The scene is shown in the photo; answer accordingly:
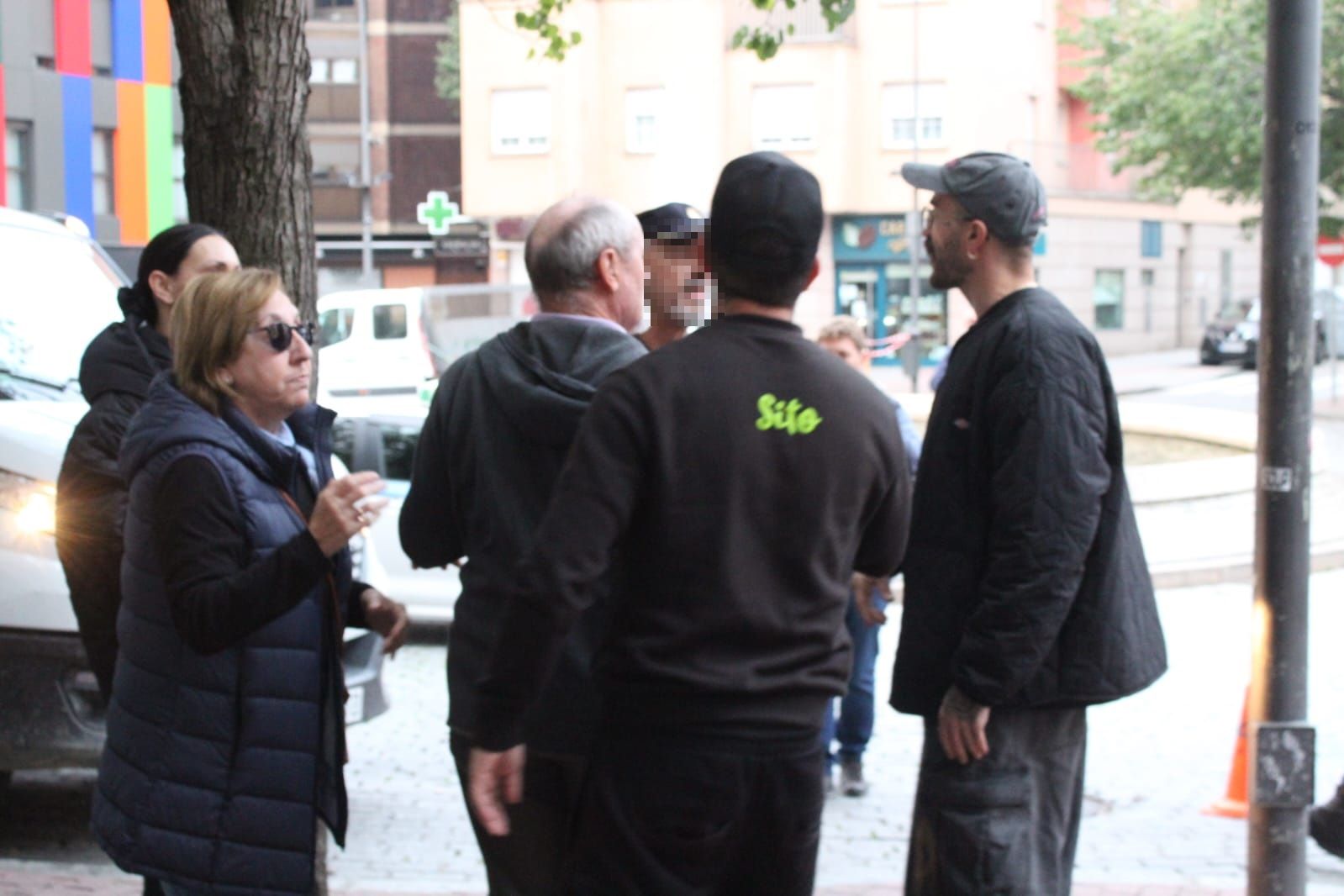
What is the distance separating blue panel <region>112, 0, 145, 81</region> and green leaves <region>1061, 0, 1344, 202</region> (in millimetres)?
18611

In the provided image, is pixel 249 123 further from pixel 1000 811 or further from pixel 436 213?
pixel 436 213

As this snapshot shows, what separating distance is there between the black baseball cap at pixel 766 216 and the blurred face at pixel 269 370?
3.36 ft

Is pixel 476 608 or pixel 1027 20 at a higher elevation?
pixel 1027 20

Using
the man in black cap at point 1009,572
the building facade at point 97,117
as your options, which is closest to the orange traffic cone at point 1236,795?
the man in black cap at point 1009,572

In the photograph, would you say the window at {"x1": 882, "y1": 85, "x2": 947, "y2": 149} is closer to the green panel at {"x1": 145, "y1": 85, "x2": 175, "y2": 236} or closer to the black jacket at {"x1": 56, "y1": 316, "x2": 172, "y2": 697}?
the green panel at {"x1": 145, "y1": 85, "x2": 175, "y2": 236}

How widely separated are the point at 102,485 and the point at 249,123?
1.17m

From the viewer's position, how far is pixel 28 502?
6.01 m

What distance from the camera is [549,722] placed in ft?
11.3

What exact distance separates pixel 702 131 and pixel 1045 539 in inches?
1594

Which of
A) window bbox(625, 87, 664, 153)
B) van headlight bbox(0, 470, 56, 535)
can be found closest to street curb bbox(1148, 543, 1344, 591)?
van headlight bbox(0, 470, 56, 535)

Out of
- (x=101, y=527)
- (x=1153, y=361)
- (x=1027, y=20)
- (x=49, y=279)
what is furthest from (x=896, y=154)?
(x=101, y=527)

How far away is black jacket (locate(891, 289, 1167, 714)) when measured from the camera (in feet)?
11.4

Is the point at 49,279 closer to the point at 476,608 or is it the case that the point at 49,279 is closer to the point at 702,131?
the point at 476,608

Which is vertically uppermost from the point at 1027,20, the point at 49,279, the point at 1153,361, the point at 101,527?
the point at 1027,20
